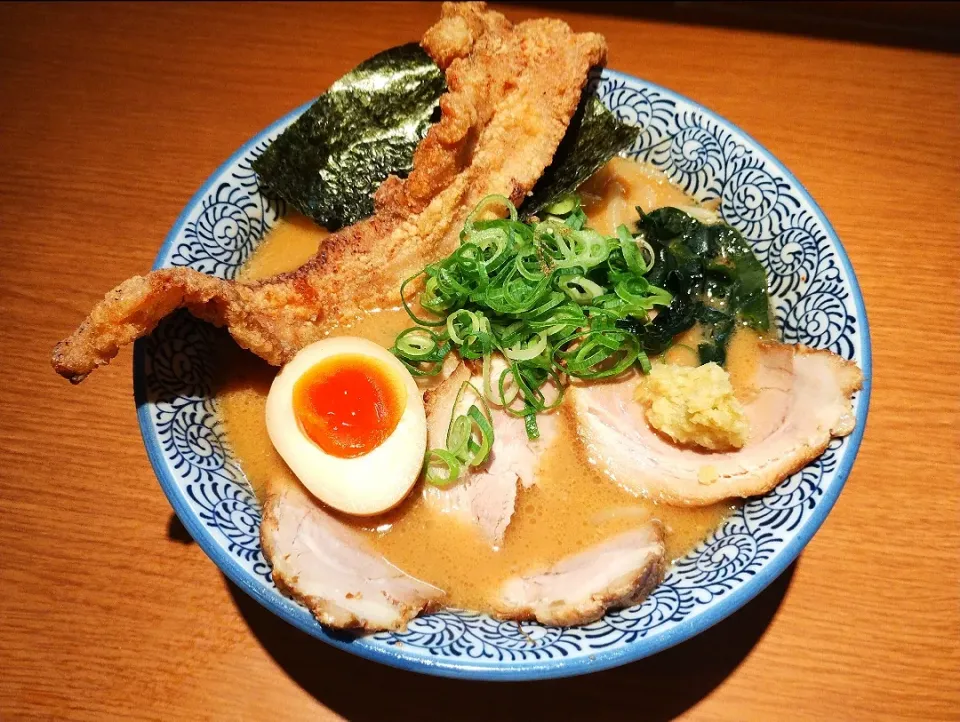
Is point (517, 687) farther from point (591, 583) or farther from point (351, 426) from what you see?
point (351, 426)

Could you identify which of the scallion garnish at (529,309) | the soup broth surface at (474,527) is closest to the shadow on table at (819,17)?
the scallion garnish at (529,309)

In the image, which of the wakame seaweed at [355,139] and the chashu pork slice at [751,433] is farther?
the wakame seaweed at [355,139]

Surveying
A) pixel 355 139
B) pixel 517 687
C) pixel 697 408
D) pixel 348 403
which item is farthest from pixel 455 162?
pixel 517 687

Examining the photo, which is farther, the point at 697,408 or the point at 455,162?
the point at 455,162

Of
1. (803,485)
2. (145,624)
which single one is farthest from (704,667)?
(145,624)

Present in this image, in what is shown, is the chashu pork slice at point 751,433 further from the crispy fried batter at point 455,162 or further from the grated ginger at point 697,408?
the crispy fried batter at point 455,162
